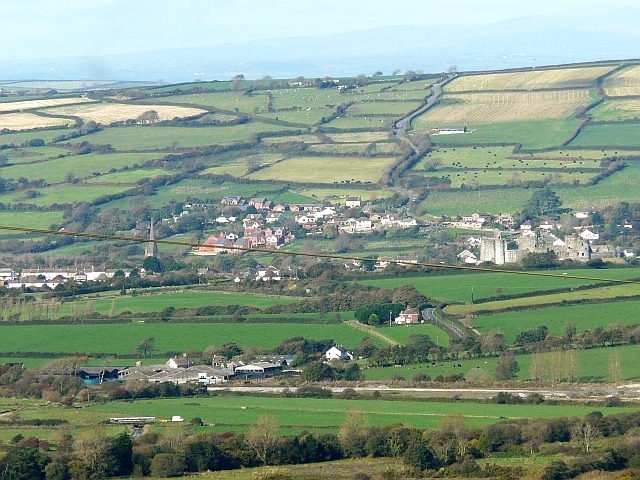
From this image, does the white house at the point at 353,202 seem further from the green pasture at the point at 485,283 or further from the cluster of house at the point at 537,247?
the green pasture at the point at 485,283

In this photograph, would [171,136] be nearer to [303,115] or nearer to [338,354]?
[303,115]

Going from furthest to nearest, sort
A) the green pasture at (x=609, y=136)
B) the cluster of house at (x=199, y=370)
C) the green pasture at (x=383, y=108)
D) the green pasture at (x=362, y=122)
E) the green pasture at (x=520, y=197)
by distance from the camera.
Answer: the green pasture at (x=383, y=108) → the green pasture at (x=362, y=122) → the green pasture at (x=609, y=136) → the green pasture at (x=520, y=197) → the cluster of house at (x=199, y=370)

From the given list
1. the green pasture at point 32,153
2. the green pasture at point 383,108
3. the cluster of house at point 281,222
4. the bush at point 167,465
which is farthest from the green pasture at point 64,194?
the bush at point 167,465

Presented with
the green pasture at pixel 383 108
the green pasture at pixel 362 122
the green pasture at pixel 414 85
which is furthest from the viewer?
the green pasture at pixel 414 85

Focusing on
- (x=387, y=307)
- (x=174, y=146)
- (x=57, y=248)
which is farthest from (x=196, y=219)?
(x=387, y=307)

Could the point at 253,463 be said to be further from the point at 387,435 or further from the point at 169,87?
the point at 169,87

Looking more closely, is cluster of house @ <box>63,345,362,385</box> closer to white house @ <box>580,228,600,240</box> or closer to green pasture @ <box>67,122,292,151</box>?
white house @ <box>580,228,600,240</box>
